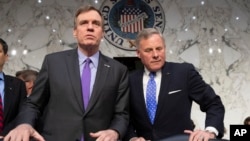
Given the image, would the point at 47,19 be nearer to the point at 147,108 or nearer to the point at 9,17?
the point at 9,17

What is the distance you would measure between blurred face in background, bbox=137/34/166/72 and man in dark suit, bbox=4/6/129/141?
28 cm

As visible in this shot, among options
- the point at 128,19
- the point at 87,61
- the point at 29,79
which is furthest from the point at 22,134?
the point at 128,19

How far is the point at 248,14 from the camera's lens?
4922mm

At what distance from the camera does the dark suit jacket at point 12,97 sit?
2732mm

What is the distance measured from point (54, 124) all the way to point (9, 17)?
3.05m

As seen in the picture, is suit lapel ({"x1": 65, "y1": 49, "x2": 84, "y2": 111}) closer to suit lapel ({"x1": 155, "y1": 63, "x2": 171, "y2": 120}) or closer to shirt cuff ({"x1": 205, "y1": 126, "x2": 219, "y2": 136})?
suit lapel ({"x1": 155, "y1": 63, "x2": 171, "y2": 120})

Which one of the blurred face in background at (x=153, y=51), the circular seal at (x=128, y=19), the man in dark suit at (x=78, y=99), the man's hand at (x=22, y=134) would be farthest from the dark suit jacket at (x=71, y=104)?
the circular seal at (x=128, y=19)

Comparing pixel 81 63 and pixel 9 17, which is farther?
pixel 9 17

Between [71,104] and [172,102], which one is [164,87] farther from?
[71,104]

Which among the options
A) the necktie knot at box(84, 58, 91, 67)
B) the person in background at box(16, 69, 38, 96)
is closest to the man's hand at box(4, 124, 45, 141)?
the necktie knot at box(84, 58, 91, 67)

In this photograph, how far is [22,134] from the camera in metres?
1.56

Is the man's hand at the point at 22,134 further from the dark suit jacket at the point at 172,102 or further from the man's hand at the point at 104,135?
the dark suit jacket at the point at 172,102

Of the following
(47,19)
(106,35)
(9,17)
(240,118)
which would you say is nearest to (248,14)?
(240,118)

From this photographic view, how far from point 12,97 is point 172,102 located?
126cm
